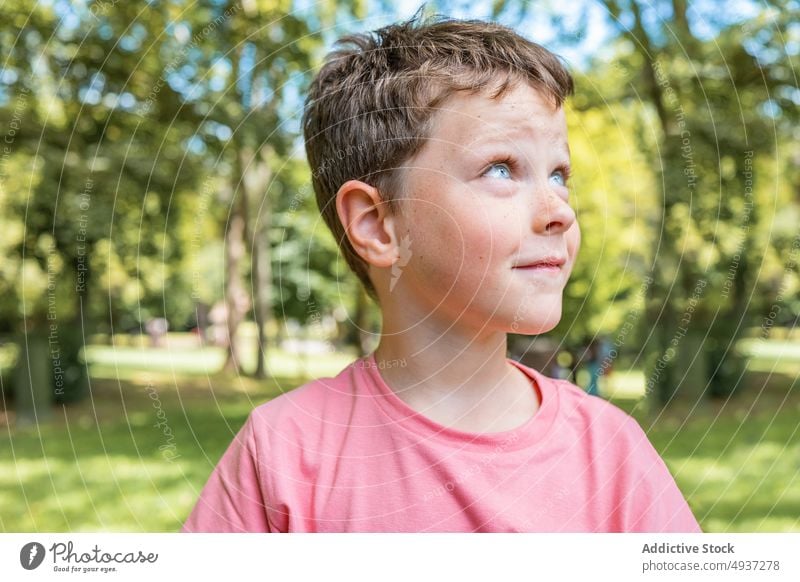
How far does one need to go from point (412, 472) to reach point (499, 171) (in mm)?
340

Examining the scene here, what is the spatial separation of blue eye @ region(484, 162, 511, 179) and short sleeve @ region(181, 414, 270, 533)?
0.38m

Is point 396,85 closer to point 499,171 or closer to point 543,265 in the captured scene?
point 499,171

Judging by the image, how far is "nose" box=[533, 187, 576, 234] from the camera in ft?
2.99

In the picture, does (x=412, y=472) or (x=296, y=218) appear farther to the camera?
(x=296, y=218)

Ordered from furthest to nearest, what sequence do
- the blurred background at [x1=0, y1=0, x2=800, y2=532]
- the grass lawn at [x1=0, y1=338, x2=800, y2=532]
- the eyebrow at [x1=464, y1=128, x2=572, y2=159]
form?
the grass lawn at [x1=0, y1=338, x2=800, y2=532] < the blurred background at [x1=0, y1=0, x2=800, y2=532] < the eyebrow at [x1=464, y1=128, x2=572, y2=159]

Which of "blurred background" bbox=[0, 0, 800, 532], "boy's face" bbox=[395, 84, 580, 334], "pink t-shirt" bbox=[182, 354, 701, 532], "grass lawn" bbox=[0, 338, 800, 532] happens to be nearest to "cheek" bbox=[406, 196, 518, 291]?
"boy's face" bbox=[395, 84, 580, 334]

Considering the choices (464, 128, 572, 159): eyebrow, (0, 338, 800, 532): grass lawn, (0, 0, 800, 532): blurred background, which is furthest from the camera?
(0, 338, 800, 532): grass lawn

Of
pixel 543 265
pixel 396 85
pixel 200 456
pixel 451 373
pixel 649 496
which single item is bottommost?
pixel 200 456

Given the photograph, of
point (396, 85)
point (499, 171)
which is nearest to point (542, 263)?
point (499, 171)

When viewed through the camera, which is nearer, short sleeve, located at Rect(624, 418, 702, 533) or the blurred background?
short sleeve, located at Rect(624, 418, 702, 533)

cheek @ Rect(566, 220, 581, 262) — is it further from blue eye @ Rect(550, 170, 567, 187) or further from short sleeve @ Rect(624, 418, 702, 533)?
short sleeve @ Rect(624, 418, 702, 533)

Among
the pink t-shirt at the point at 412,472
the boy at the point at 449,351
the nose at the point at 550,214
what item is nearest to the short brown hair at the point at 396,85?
the boy at the point at 449,351

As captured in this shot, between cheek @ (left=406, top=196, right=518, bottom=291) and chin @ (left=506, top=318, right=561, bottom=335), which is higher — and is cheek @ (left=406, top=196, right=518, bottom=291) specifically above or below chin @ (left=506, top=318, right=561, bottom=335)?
above

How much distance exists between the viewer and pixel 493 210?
908mm
